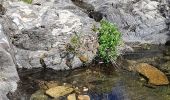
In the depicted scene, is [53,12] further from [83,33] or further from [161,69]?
[161,69]

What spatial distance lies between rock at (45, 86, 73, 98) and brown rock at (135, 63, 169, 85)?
9.01ft

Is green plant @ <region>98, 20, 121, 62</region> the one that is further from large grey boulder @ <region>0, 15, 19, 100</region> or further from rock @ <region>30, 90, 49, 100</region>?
large grey boulder @ <region>0, 15, 19, 100</region>

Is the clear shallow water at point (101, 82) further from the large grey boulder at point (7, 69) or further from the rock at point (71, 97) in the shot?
the rock at point (71, 97)

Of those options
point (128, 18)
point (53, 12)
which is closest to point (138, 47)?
point (128, 18)

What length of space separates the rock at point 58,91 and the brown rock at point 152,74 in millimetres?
2747

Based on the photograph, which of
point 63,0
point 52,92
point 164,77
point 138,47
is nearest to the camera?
point 52,92

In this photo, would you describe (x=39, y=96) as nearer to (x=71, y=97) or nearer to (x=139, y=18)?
(x=71, y=97)

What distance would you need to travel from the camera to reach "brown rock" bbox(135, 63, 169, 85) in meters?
13.1

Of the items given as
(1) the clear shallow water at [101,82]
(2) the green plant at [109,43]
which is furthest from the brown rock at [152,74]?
(2) the green plant at [109,43]

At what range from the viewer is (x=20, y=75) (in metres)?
13.4

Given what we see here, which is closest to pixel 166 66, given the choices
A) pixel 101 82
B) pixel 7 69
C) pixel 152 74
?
pixel 152 74

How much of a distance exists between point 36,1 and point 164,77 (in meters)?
6.31

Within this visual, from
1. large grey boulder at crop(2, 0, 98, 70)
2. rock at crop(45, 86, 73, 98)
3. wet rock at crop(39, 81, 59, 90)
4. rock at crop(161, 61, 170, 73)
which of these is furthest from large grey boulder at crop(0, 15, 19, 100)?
rock at crop(161, 61, 170, 73)

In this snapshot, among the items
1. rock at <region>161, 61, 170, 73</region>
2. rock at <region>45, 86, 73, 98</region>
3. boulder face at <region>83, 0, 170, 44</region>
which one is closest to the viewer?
rock at <region>45, 86, 73, 98</region>
